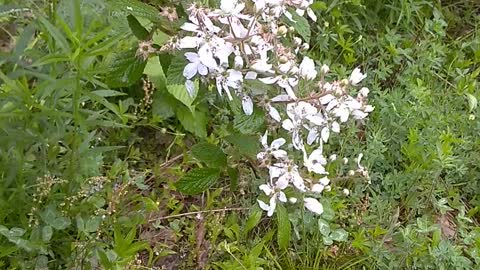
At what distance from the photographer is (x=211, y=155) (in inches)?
69.3

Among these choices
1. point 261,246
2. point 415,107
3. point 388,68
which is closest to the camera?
point 261,246

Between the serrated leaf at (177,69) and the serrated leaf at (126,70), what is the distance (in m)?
0.12

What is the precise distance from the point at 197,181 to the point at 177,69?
1.21 ft

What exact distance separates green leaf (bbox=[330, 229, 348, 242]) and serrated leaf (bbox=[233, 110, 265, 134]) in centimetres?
80

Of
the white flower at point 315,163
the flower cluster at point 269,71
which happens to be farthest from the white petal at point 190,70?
the white flower at point 315,163

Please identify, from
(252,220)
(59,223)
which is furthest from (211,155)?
(252,220)

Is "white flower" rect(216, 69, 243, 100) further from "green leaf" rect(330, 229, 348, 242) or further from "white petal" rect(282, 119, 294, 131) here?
"green leaf" rect(330, 229, 348, 242)

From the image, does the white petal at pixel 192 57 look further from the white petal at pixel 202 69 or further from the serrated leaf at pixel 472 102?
the serrated leaf at pixel 472 102

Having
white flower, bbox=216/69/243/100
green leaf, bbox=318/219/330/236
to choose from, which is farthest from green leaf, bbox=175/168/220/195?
green leaf, bbox=318/219/330/236

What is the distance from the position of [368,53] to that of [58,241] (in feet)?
4.80

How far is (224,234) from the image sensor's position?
2371 millimetres

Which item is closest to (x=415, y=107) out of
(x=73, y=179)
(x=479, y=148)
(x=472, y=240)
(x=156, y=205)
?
(x=479, y=148)

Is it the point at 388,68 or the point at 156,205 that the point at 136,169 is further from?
the point at 388,68

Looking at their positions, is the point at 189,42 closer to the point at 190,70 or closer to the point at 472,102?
the point at 190,70
